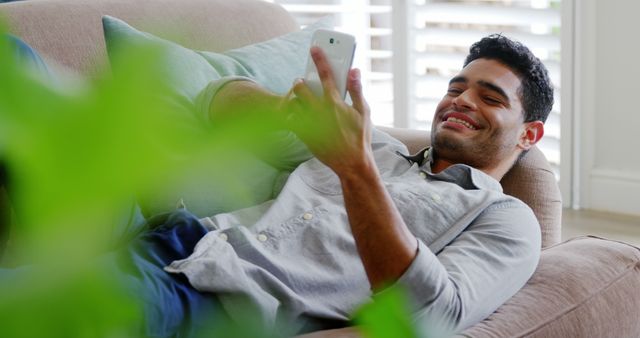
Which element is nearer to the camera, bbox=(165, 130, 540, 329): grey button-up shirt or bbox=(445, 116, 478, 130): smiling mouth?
bbox=(165, 130, 540, 329): grey button-up shirt

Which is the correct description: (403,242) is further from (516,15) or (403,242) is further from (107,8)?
(516,15)

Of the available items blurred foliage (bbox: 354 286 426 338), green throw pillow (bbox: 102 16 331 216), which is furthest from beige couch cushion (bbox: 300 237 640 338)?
blurred foliage (bbox: 354 286 426 338)

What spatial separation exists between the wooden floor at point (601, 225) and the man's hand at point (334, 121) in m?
2.02

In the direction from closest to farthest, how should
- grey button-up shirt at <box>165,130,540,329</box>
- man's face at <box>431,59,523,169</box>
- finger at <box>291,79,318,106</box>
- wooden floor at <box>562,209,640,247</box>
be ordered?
finger at <box>291,79,318,106</box>
grey button-up shirt at <box>165,130,540,329</box>
man's face at <box>431,59,523,169</box>
wooden floor at <box>562,209,640,247</box>

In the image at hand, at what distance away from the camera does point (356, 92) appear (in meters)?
1.13

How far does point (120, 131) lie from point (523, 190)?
168cm

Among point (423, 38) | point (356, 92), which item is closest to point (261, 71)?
point (356, 92)

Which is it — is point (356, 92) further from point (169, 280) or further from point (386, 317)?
point (386, 317)

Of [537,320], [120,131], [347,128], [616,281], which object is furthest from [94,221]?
[616,281]

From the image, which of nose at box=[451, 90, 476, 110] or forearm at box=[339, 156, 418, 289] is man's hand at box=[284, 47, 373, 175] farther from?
nose at box=[451, 90, 476, 110]

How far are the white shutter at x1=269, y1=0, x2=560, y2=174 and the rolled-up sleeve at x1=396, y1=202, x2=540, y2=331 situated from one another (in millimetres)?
1819

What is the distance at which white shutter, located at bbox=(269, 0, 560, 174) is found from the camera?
3.34m

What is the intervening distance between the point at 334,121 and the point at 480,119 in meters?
0.85

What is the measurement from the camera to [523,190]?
1.86m
